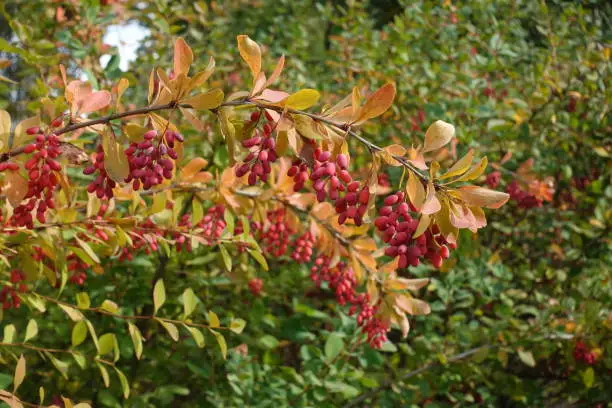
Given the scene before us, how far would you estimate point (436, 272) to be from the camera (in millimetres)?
3018

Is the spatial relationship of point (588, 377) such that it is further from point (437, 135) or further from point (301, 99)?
point (301, 99)

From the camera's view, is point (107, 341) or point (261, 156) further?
point (107, 341)

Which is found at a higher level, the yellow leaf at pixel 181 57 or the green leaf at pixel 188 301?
the yellow leaf at pixel 181 57

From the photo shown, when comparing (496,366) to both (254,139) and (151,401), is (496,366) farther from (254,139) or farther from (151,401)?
(254,139)

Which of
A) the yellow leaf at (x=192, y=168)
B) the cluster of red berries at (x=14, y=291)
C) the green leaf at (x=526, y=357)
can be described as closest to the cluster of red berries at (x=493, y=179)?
the green leaf at (x=526, y=357)

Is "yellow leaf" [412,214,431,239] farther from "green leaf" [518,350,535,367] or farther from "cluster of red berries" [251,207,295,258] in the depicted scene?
"green leaf" [518,350,535,367]

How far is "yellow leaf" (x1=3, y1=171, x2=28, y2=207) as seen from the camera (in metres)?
1.29

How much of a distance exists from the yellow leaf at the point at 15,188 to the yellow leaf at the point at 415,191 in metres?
0.69

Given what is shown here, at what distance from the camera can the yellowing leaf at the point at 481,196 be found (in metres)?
1.09

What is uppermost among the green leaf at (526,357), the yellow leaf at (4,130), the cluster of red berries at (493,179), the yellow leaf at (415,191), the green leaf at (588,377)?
the yellow leaf at (415,191)

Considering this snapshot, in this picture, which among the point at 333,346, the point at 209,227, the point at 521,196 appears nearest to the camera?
the point at 209,227

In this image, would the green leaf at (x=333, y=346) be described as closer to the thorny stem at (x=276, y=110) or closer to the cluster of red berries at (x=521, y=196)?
the cluster of red berries at (x=521, y=196)

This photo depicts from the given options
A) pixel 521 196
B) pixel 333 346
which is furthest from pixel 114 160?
pixel 521 196

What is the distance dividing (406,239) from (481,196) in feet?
0.43
